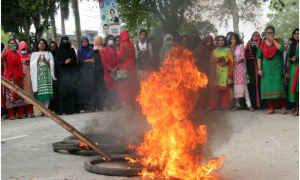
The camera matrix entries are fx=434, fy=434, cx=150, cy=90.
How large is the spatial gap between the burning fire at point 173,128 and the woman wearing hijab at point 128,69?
6.61 meters

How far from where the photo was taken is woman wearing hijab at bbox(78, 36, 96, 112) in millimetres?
11977

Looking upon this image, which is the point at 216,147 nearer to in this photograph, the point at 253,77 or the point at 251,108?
the point at 251,108

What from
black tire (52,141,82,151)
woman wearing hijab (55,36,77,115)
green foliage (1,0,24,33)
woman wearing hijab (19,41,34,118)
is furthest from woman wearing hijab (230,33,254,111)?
green foliage (1,0,24,33)

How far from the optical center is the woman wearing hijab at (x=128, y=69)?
12.0m

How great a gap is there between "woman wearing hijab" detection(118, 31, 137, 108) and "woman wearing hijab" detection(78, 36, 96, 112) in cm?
77

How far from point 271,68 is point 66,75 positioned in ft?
17.7

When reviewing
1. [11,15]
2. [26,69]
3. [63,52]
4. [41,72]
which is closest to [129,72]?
[63,52]

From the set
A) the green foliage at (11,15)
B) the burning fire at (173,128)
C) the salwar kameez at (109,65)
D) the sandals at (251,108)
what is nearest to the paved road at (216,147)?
the burning fire at (173,128)

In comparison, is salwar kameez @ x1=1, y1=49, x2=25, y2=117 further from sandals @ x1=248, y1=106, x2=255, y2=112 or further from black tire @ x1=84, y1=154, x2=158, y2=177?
black tire @ x1=84, y1=154, x2=158, y2=177

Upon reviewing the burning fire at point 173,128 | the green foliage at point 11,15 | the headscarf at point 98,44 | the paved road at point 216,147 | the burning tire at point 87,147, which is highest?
the green foliage at point 11,15

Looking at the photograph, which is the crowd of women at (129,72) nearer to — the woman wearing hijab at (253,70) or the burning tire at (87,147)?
the woman wearing hijab at (253,70)

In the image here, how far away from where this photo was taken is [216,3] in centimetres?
685

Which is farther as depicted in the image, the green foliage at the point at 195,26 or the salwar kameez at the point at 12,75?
the salwar kameez at the point at 12,75

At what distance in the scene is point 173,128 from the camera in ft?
15.5
